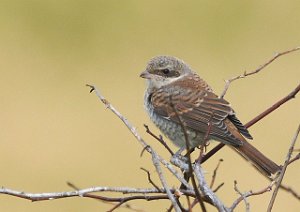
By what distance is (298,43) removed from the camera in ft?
28.4

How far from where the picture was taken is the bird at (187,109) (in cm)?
371

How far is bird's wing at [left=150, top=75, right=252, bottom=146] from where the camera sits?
3.73 meters

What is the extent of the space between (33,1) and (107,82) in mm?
2442

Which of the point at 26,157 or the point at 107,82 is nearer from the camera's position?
the point at 26,157

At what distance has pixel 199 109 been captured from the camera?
4.01 metres

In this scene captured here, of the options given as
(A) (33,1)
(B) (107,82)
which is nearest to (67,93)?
(B) (107,82)

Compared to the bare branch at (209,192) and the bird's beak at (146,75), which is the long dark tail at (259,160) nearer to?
the bird's beak at (146,75)

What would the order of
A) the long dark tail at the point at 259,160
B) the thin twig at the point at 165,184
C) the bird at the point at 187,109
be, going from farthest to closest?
the bird at the point at 187,109 < the long dark tail at the point at 259,160 < the thin twig at the point at 165,184

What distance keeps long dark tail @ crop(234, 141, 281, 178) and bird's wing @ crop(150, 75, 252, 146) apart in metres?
0.04

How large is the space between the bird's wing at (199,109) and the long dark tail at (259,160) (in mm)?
38

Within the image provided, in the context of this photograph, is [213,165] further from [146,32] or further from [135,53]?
[146,32]

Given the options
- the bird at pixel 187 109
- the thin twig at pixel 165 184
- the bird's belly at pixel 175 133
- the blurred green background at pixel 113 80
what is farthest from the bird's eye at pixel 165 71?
the thin twig at pixel 165 184

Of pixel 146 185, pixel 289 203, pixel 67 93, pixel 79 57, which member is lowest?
pixel 289 203

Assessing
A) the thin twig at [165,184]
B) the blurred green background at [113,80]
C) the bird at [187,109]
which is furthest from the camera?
the blurred green background at [113,80]
